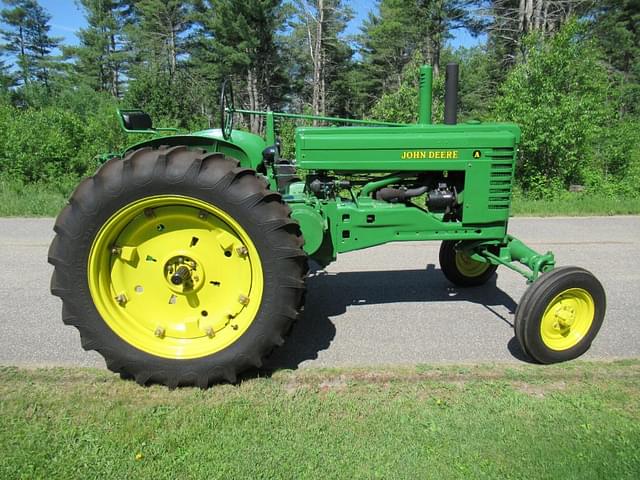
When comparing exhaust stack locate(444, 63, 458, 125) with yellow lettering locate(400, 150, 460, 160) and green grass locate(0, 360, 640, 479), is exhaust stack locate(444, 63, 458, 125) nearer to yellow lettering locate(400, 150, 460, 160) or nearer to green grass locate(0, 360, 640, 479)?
yellow lettering locate(400, 150, 460, 160)

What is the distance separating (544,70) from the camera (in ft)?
33.2

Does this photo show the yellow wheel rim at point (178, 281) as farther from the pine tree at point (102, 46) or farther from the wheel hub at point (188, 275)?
the pine tree at point (102, 46)

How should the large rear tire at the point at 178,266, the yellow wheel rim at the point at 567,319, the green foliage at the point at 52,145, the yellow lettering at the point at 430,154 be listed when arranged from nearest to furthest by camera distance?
1. the large rear tire at the point at 178,266
2. the yellow wheel rim at the point at 567,319
3. the yellow lettering at the point at 430,154
4. the green foliage at the point at 52,145

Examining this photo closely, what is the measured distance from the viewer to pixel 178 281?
2873 mm

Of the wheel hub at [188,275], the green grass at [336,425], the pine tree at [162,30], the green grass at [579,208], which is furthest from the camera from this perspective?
the pine tree at [162,30]

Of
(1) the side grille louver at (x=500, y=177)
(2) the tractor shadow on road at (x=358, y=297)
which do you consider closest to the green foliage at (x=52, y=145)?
(2) the tractor shadow on road at (x=358, y=297)

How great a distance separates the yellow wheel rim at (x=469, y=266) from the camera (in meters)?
4.49

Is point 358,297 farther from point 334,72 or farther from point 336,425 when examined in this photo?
point 334,72

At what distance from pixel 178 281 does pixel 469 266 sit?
274cm

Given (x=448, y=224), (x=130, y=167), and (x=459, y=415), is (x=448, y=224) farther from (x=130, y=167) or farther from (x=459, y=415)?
(x=130, y=167)

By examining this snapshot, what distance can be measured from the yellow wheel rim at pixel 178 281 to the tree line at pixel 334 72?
9101 millimetres

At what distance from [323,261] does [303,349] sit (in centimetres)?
62

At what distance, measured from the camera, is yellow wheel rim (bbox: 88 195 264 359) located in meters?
2.86

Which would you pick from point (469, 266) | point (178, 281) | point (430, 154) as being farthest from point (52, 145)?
point (430, 154)
